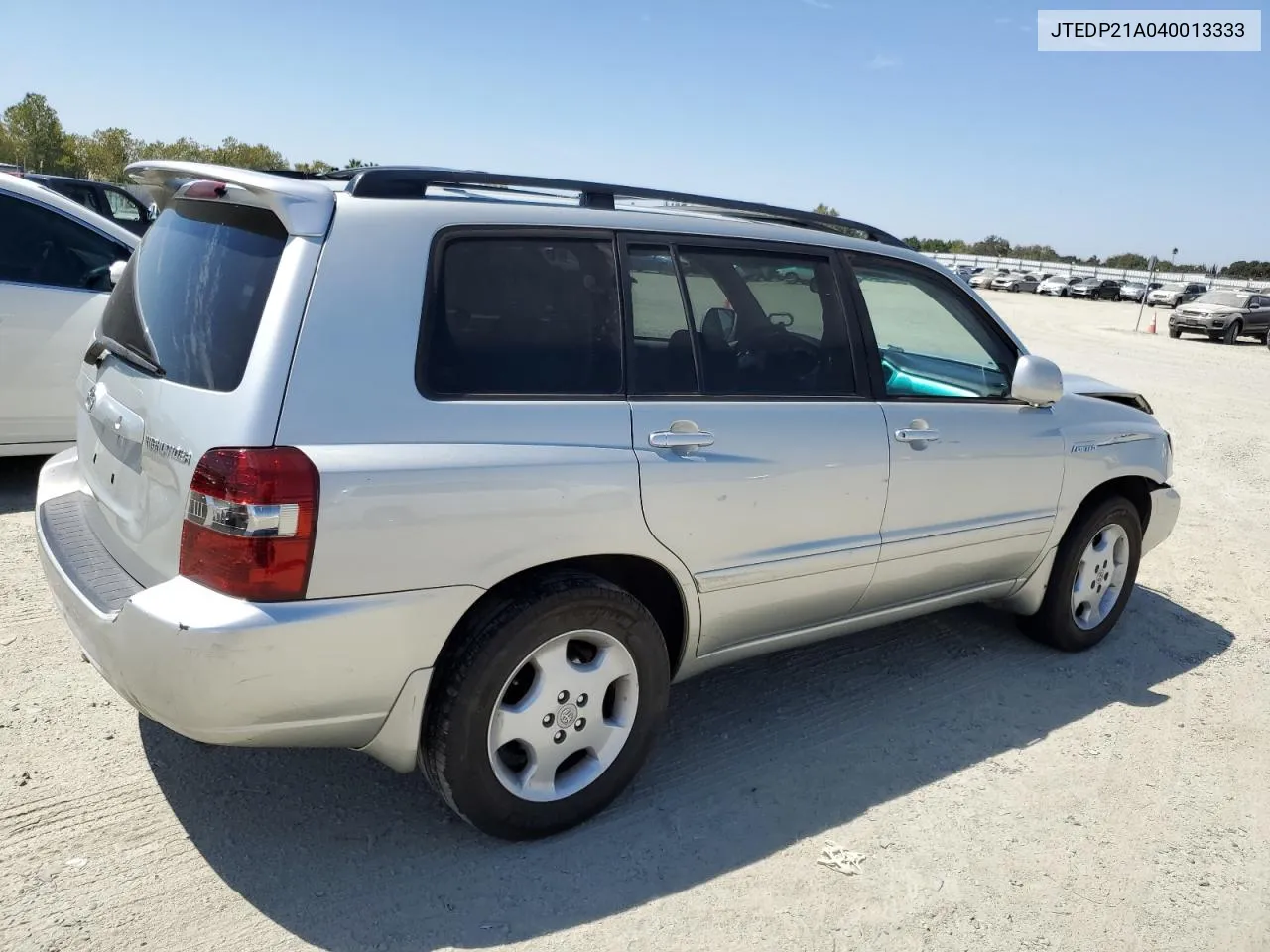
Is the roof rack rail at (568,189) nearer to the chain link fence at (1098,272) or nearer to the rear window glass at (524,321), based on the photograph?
the rear window glass at (524,321)

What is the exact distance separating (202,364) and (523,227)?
940 millimetres

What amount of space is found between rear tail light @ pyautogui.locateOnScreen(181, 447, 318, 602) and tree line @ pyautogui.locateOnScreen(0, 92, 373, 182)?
50.6 meters

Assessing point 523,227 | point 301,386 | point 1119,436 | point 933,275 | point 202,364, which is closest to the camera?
point 301,386

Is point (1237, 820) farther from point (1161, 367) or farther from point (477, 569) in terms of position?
point (1161, 367)

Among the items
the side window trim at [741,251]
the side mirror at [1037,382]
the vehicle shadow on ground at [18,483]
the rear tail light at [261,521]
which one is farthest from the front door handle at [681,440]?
the vehicle shadow on ground at [18,483]

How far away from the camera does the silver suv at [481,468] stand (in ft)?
7.65

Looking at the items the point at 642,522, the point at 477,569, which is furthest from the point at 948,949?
the point at 477,569

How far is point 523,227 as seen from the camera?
278cm

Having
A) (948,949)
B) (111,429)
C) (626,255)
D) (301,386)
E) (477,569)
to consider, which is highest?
(626,255)

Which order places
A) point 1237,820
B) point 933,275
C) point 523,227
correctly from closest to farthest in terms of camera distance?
point 523,227 → point 1237,820 → point 933,275

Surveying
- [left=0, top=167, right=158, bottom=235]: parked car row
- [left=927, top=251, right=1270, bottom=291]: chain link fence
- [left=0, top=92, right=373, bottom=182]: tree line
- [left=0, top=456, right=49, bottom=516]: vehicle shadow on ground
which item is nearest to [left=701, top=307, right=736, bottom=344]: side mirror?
[left=0, top=456, right=49, bottom=516]: vehicle shadow on ground

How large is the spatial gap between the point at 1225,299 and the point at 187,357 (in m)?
31.7

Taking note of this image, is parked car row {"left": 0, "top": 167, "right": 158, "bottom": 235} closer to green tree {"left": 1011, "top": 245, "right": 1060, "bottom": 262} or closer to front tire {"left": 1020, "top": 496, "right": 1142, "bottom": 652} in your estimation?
front tire {"left": 1020, "top": 496, "right": 1142, "bottom": 652}

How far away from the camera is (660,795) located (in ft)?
10.4
